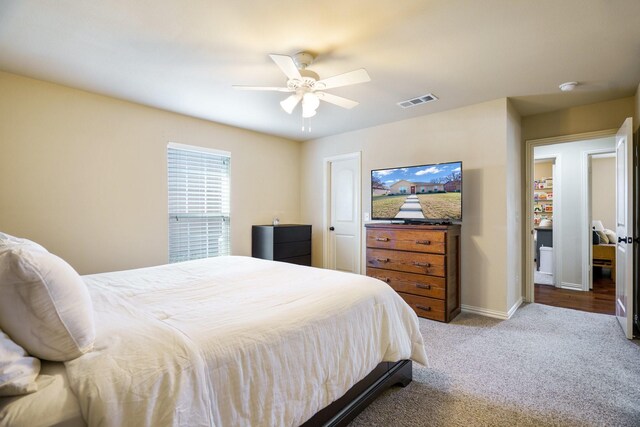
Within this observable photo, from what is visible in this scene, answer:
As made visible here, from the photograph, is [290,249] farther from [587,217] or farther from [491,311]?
[587,217]

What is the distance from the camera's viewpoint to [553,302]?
3.95 meters

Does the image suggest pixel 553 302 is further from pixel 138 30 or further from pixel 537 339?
pixel 138 30

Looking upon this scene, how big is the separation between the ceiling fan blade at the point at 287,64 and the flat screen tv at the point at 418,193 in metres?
1.99

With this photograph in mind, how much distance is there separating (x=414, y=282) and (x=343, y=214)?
174 centimetres

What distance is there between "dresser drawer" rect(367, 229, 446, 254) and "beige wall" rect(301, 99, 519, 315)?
1.88 feet

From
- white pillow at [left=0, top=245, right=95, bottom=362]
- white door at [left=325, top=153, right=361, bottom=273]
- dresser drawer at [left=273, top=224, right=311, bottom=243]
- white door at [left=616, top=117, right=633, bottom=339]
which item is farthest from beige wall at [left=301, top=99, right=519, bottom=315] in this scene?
white pillow at [left=0, top=245, right=95, bottom=362]

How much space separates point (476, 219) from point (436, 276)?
0.87 meters

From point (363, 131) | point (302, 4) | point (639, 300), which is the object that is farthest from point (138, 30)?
point (639, 300)

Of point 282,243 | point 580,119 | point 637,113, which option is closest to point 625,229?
point 637,113

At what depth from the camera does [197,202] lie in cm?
400

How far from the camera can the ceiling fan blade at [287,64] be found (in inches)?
78.2

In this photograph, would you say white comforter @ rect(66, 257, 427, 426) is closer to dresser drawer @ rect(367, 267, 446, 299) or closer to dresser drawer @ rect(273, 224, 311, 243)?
dresser drawer @ rect(367, 267, 446, 299)

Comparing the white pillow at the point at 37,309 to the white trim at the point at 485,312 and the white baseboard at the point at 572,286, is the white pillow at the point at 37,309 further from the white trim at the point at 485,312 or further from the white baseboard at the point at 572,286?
the white baseboard at the point at 572,286

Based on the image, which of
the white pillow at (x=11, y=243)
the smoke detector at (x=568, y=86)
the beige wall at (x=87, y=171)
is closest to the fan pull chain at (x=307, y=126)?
the beige wall at (x=87, y=171)
